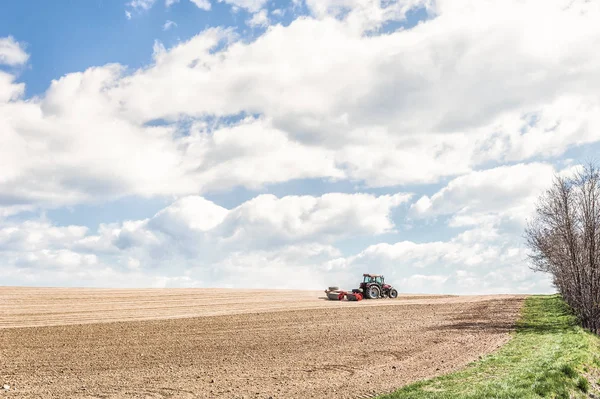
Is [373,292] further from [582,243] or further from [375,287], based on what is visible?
[582,243]

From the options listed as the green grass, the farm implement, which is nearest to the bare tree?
the green grass

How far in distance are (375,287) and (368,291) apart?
138 centimetres

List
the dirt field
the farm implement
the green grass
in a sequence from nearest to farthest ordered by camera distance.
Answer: the green grass < the dirt field < the farm implement

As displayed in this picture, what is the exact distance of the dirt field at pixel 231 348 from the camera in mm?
19188

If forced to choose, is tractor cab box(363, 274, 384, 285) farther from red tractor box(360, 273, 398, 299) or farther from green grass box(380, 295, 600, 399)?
green grass box(380, 295, 600, 399)

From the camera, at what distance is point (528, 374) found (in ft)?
62.7

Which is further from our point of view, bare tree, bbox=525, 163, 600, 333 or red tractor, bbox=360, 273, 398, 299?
red tractor, bbox=360, 273, 398, 299

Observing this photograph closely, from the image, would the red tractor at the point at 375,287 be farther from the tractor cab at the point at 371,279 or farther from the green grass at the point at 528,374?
the green grass at the point at 528,374

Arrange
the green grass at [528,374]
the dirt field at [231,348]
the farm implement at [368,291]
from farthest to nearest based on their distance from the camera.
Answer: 1. the farm implement at [368,291]
2. the dirt field at [231,348]
3. the green grass at [528,374]

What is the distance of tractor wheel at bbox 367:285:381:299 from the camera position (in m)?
61.0

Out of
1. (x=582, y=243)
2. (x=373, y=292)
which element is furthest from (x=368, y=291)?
(x=582, y=243)

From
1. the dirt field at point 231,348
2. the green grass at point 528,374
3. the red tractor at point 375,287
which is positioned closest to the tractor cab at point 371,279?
the red tractor at point 375,287

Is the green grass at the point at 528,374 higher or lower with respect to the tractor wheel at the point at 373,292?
lower

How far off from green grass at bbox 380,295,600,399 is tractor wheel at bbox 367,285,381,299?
32.2 m
